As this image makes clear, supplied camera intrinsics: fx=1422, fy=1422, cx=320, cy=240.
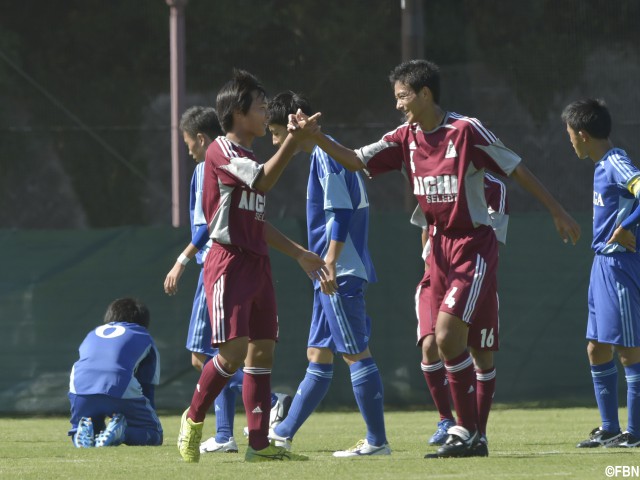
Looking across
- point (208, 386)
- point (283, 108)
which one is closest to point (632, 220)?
point (283, 108)

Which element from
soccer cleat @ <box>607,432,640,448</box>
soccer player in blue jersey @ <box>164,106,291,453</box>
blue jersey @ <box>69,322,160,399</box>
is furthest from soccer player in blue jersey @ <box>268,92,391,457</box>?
soccer cleat @ <box>607,432,640,448</box>

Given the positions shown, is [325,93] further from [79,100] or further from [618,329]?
[618,329]

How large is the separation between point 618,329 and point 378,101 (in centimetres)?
1182

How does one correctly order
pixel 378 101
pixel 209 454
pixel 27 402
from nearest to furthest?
pixel 209 454 < pixel 27 402 < pixel 378 101

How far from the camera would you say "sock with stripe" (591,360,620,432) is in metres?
9.01

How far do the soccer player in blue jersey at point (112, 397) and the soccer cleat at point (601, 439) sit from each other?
9.55ft

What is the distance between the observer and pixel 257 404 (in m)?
7.68

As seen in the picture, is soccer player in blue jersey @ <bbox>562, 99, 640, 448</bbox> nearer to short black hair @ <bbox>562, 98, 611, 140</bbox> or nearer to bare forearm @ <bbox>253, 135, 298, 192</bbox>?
short black hair @ <bbox>562, 98, 611, 140</bbox>

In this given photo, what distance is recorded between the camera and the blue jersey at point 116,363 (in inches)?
381

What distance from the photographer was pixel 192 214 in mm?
9578

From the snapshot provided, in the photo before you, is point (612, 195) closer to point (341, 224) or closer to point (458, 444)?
point (341, 224)

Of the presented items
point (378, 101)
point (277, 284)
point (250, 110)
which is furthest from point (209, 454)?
point (378, 101)

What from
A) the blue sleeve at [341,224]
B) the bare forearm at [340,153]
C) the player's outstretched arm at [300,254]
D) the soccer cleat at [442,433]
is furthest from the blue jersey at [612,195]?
the player's outstretched arm at [300,254]

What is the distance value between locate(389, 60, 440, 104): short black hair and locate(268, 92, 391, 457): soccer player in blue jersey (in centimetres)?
85
